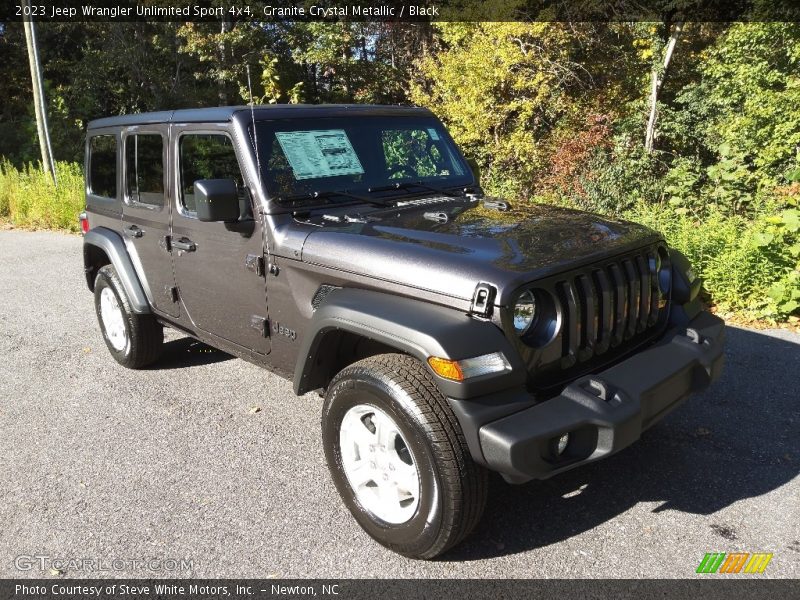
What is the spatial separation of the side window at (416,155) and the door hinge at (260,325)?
3.81 ft

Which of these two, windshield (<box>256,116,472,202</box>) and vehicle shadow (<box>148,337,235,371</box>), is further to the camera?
vehicle shadow (<box>148,337,235,371</box>)

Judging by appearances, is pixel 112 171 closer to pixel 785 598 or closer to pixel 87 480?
pixel 87 480

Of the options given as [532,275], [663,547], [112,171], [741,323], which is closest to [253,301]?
[532,275]

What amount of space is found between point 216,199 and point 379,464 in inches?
60.1

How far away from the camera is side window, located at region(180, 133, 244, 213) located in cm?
357

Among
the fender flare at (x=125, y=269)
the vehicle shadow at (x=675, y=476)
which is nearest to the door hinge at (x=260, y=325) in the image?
the fender flare at (x=125, y=269)

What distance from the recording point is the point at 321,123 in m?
3.75

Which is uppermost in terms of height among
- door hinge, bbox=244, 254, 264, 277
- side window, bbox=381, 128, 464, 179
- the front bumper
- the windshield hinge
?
side window, bbox=381, 128, 464, 179

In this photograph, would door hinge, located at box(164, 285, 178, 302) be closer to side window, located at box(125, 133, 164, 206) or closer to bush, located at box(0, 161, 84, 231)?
side window, located at box(125, 133, 164, 206)

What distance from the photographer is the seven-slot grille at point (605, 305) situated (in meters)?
2.72

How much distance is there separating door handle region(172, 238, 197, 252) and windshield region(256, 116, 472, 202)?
0.76 meters

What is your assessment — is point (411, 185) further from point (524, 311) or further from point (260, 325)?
point (524, 311)

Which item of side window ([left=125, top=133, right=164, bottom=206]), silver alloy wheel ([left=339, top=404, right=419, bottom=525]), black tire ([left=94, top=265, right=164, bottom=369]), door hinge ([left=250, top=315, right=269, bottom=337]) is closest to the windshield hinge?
silver alloy wheel ([left=339, top=404, right=419, bottom=525])

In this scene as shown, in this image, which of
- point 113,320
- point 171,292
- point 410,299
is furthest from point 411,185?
point 113,320
